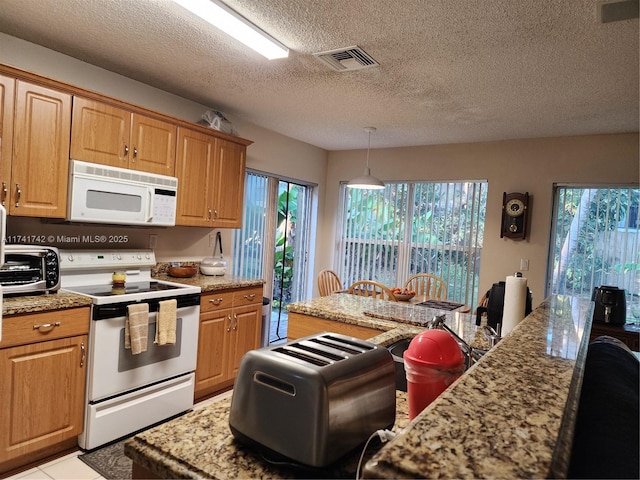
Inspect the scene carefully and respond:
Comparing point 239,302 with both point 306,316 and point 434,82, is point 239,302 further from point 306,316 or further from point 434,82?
point 434,82

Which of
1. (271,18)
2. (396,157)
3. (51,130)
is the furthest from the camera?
(396,157)

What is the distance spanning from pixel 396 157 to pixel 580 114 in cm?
206

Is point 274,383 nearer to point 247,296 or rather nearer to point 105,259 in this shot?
point 105,259

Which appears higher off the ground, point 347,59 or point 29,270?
point 347,59

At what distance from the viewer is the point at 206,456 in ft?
2.64

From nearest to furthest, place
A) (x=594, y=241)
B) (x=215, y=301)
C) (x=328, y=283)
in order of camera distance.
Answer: (x=215, y=301) → (x=594, y=241) → (x=328, y=283)

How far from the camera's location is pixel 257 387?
0.78 m

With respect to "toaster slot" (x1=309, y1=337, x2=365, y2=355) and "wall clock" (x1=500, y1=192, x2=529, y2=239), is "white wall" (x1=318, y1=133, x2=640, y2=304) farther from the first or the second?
"toaster slot" (x1=309, y1=337, x2=365, y2=355)

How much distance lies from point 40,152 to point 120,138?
51 centimetres

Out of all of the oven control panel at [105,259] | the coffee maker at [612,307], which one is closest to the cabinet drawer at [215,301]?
the oven control panel at [105,259]

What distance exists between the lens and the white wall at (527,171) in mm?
3930

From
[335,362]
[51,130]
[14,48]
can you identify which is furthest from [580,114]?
[14,48]

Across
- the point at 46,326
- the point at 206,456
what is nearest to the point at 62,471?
the point at 46,326

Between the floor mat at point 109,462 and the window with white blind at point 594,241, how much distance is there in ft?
12.9
